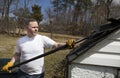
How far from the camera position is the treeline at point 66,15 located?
3422 cm

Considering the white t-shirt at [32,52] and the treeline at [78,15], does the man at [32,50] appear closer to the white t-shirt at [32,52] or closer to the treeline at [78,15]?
the white t-shirt at [32,52]

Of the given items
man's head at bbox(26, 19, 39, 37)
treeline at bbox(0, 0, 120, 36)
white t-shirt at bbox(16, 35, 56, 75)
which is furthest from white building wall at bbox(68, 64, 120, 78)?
treeline at bbox(0, 0, 120, 36)

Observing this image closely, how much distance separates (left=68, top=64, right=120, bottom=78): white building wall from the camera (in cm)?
431

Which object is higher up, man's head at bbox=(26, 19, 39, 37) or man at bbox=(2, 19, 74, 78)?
man's head at bbox=(26, 19, 39, 37)

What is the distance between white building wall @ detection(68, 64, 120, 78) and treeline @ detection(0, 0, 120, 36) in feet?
91.4

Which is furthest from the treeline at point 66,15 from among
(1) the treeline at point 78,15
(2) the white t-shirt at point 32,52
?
(2) the white t-shirt at point 32,52

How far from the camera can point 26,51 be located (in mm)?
4375

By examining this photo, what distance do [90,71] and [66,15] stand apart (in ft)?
159

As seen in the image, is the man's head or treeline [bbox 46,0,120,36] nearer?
the man's head

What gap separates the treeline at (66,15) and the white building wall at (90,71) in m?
27.9

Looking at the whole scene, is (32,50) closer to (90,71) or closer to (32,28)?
(32,28)

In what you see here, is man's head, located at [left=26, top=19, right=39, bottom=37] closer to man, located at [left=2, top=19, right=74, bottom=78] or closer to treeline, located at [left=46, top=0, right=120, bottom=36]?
man, located at [left=2, top=19, right=74, bottom=78]

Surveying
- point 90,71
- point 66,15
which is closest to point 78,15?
point 66,15

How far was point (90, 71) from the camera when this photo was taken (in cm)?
440
